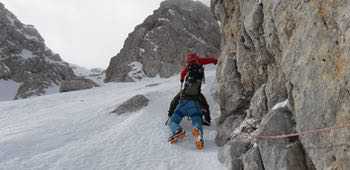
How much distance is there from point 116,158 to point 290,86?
18.2ft

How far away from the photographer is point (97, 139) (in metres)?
13.6

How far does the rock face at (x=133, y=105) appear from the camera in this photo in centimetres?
1614

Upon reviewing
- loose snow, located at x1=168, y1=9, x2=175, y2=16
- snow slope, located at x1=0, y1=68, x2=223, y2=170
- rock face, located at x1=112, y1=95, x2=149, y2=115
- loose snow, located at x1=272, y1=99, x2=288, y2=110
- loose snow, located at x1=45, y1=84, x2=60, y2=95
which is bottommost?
loose snow, located at x1=45, y1=84, x2=60, y2=95

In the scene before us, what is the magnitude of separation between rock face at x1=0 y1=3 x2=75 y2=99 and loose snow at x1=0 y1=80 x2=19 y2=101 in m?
1.10

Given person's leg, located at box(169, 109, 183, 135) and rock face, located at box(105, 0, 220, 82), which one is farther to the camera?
rock face, located at box(105, 0, 220, 82)

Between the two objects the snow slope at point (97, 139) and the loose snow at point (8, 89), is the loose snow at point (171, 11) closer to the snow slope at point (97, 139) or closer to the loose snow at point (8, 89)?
the snow slope at point (97, 139)

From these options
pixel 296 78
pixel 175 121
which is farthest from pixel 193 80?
pixel 296 78

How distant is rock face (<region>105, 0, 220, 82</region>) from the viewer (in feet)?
116

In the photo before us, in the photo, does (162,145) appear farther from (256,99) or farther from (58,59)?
(58,59)

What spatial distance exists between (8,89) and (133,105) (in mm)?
52789

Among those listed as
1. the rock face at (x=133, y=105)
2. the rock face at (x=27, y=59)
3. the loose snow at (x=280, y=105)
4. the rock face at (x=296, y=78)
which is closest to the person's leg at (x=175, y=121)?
the rock face at (x=296, y=78)

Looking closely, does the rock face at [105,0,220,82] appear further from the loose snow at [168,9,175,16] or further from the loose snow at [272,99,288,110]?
the loose snow at [272,99,288,110]

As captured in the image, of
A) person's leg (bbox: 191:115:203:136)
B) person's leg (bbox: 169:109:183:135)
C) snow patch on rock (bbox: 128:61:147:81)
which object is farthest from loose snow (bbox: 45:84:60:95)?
person's leg (bbox: 191:115:203:136)

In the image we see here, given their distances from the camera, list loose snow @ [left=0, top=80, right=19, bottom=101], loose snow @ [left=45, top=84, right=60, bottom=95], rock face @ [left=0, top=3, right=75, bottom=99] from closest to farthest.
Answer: loose snow @ [left=45, top=84, right=60, bottom=95]
loose snow @ [left=0, top=80, right=19, bottom=101]
rock face @ [left=0, top=3, right=75, bottom=99]
